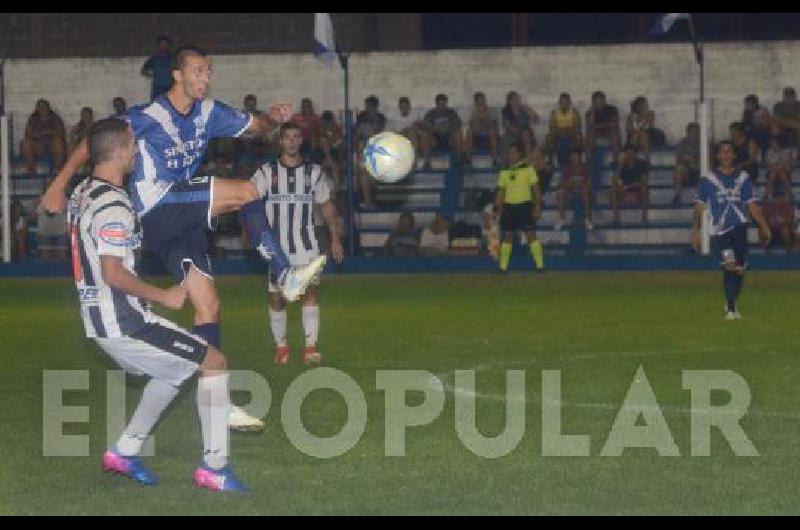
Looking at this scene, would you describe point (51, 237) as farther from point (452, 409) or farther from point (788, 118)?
point (452, 409)

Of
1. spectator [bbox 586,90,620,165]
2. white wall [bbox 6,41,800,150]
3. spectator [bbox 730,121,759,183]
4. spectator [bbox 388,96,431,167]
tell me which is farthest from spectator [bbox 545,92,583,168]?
spectator [bbox 730,121,759,183]

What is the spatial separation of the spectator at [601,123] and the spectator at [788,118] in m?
2.68

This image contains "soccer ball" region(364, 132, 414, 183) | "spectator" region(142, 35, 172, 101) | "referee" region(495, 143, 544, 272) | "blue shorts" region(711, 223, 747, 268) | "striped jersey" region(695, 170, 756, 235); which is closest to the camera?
"soccer ball" region(364, 132, 414, 183)

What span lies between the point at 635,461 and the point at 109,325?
2945mm

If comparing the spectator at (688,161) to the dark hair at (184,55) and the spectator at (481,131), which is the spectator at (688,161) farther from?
the dark hair at (184,55)

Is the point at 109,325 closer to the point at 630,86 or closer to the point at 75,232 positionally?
the point at 75,232

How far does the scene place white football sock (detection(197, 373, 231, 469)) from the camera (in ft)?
30.6

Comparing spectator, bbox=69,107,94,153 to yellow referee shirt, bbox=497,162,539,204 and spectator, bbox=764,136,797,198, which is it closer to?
yellow referee shirt, bbox=497,162,539,204

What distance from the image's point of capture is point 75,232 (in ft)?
30.7

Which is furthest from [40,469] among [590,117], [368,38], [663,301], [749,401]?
[368,38]

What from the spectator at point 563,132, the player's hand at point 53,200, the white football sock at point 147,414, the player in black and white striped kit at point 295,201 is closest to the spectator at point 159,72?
the spectator at point 563,132

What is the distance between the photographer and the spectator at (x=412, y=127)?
3241 centimetres

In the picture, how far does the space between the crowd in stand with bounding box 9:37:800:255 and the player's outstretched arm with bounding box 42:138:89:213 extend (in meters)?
18.5

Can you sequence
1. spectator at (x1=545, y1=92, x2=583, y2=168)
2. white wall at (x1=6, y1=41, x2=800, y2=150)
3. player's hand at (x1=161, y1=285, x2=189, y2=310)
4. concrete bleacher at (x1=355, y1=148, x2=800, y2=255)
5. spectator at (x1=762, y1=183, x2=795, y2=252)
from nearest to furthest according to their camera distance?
1. player's hand at (x1=161, y1=285, x2=189, y2=310)
2. spectator at (x1=762, y1=183, x2=795, y2=252)
3. concrete bleacher at (x1=355, y1=148, x2=800, y2=255)
4. spectator at (x1=545, y1=92, x2=583, y2=168)
5. white wall at (x1=6, y1=41, x2=800, y2=150)
